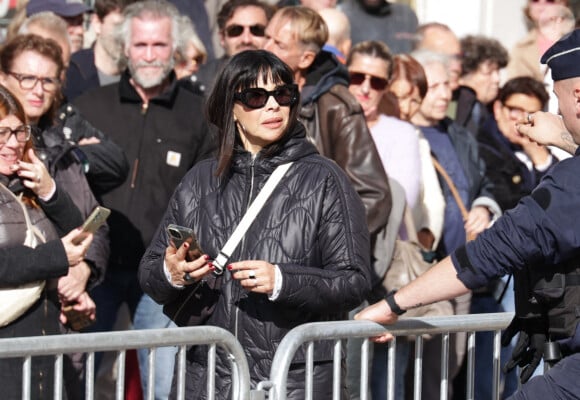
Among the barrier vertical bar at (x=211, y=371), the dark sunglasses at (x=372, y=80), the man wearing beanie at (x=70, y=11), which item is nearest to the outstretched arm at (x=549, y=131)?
the barrier vertical bar at (x=211, y=371)

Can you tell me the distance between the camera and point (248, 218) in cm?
529

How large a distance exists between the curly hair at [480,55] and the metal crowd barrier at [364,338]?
15.6 ft

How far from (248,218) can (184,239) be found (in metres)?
0.34

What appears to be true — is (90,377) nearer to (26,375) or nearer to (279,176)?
(26,375)

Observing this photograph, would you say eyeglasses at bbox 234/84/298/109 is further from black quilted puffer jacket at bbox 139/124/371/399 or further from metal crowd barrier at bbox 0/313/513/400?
metal crowd barrier at bbox 0/313/513/400

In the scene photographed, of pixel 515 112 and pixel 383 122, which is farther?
pixel 515 112

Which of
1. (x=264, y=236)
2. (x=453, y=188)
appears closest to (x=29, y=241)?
(x=264, y=236)

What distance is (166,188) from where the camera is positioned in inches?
290

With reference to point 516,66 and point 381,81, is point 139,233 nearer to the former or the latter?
point 381,81

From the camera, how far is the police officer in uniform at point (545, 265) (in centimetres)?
452

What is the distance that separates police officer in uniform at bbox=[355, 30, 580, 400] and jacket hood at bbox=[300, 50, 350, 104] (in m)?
2.37

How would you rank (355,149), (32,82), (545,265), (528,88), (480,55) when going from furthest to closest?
(480,55) < (528,88) < (355,149) < (32,82) < (545,265)

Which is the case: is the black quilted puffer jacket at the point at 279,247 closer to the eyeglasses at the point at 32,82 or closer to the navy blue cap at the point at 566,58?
the navy blue cap at the point at 566,58

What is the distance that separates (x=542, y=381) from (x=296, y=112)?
5.24 ft
